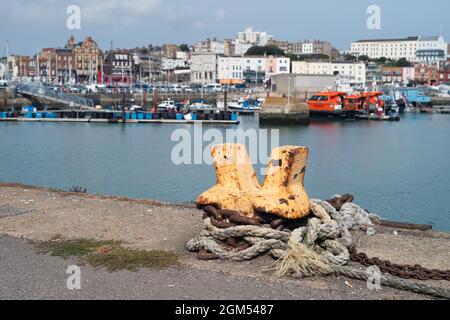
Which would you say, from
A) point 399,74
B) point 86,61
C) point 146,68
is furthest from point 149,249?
point 399,74

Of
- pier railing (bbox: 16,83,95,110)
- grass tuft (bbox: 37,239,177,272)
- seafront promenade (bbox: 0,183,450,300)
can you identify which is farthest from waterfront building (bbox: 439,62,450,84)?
grass tuft (bbox: 37,239,177,272)

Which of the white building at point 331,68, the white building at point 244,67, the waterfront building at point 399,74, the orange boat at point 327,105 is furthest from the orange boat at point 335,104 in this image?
the waterfront building at point 399,74

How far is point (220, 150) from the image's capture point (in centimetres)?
807

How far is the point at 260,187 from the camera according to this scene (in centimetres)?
809

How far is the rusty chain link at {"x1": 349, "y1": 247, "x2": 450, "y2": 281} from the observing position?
6527 millimetres

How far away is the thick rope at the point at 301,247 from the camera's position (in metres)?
6.64

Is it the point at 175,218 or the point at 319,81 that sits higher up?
the point at 319,81

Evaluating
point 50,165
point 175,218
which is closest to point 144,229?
point 175,218

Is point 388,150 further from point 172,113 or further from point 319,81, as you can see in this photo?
point 319,81

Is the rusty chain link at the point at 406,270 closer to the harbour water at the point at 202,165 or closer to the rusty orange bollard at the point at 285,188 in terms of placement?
the rusty orange bollard at the point at 285,188

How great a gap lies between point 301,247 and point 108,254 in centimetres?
231

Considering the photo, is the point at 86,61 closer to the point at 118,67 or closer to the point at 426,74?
the point at 118,67
